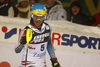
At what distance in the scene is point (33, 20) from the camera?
3438mm

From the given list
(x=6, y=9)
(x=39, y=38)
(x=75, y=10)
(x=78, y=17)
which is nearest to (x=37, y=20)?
(x=39, y=38)

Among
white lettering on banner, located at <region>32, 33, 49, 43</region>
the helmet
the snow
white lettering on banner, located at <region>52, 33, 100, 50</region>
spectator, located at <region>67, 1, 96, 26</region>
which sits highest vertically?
the helmet

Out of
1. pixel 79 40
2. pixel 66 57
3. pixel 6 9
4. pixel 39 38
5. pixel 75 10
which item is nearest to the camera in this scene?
pixel 39 38

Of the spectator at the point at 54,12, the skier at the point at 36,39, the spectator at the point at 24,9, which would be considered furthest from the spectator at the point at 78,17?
the skier at the point at 36,39

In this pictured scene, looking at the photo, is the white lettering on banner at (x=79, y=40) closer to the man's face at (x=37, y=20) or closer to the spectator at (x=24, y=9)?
the spectator at (x=24, y=9)

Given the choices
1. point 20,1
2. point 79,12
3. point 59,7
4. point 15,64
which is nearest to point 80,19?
point 79,12

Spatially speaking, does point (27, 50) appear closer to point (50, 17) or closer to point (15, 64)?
point (15, 64)

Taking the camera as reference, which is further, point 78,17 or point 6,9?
point 78,17

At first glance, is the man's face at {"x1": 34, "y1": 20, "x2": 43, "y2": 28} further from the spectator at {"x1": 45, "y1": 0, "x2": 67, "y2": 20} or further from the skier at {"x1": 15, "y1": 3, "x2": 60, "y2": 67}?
the spectator at {"x1": 45, "y1": 0, "x2": 67, "y2": 20}

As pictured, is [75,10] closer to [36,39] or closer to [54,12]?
[54,12]

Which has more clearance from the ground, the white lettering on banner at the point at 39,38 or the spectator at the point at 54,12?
the spectator at the point at 54,12

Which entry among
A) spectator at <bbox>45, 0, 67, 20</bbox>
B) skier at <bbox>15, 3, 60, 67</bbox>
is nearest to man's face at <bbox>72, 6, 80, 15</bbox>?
spectator at <bbox>45, 0, 67, 20</bbox>

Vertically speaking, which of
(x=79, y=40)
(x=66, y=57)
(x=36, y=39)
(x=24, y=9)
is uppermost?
(x=24, y=9)

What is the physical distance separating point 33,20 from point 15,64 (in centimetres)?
126
